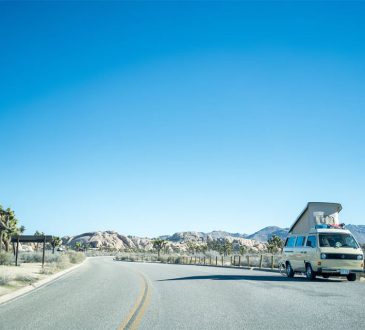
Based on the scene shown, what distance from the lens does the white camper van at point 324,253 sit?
18.0m

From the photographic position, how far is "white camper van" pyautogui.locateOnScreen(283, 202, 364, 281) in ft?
58.9

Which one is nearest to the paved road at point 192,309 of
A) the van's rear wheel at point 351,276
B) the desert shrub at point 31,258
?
the van's rear wheel at point 351,276

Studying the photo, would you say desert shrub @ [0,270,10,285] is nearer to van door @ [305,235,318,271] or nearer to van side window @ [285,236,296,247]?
van door @ [305,235,318,271]

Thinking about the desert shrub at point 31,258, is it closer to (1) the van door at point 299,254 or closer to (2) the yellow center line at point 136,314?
(1) the van door at point 299,254

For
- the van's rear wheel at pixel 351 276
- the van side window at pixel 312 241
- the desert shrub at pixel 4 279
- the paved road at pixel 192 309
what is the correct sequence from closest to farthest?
the paved road at pixel 192 309 → the desert shrub at pixel 4 279 → the van's rear wheel at pixel 351 276 → the van side window at pixel 312 241

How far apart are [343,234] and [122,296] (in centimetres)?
1055

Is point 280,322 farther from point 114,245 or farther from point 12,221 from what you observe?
point 114,245

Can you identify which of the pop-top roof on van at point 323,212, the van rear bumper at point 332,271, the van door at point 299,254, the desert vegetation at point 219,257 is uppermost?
the pop-top roof on van at point 323,212

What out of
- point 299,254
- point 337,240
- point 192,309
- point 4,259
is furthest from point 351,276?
point 4,259

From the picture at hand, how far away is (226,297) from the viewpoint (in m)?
12.6

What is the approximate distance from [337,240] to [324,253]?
50.8 inches

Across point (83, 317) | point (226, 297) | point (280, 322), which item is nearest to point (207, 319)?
point (280, 322)

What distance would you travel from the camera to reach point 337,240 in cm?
1891

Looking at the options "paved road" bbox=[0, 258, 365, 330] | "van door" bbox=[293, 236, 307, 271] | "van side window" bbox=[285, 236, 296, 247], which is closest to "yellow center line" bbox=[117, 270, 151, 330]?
"paved road" bbox=[0, 258, 365, 330]
